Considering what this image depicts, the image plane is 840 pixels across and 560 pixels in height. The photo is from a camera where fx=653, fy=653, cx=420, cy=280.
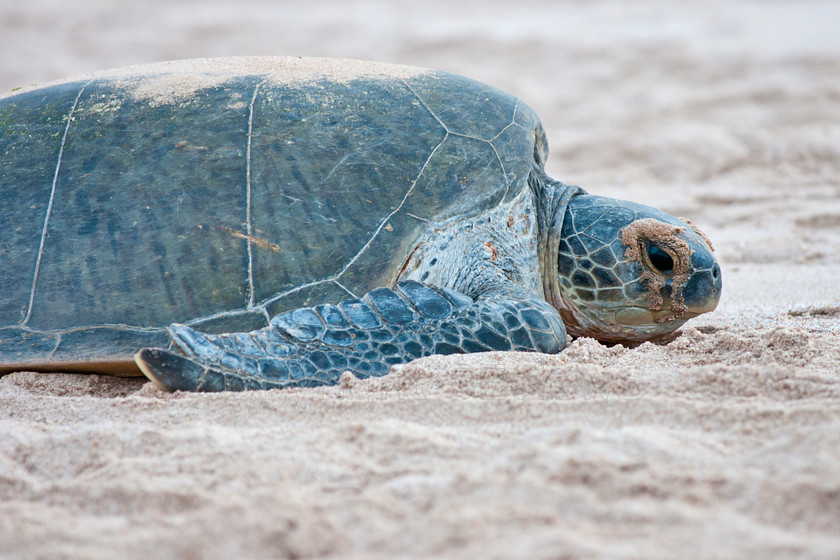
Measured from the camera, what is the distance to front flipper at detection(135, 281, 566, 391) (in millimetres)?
1750

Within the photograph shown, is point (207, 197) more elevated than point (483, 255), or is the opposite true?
point (207, 197)

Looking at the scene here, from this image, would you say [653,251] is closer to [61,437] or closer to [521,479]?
[521,479]

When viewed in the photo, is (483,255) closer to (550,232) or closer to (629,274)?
(550,232)

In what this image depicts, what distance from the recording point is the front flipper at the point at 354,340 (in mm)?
1750

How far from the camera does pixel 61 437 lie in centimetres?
138

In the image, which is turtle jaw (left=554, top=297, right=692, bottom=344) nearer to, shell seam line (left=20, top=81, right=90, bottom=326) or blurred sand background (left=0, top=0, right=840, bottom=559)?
blurred sand background (left=0, top=0, right=840, bottom=559)

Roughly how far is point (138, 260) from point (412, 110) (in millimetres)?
1075

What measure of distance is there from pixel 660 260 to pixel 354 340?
116 cm

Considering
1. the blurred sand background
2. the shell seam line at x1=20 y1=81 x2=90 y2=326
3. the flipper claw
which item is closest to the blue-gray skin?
the flipper claw

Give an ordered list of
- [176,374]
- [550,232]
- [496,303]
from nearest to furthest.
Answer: [176,374] < [496,303] < [550,232]

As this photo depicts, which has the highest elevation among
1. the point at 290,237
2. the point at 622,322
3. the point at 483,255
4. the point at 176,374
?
the point at 290,237

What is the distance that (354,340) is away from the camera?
6.18 feet

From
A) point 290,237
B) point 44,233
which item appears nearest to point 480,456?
point 290,237

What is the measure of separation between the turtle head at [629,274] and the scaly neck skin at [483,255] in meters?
0.13
